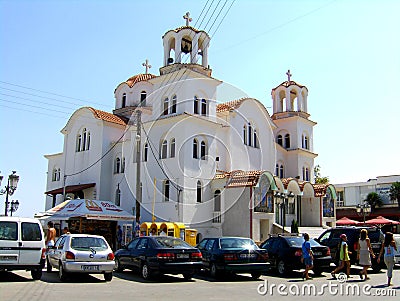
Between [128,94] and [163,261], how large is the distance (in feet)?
89.1

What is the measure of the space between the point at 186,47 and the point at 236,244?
1986 centimetres

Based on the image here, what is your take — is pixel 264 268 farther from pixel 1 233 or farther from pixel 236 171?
pixel 236 171

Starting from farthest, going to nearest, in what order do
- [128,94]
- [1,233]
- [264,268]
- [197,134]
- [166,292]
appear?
[128,94], [197,134], [264,268], [1,233], [166,292]

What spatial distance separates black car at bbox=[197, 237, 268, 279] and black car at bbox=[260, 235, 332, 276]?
1.51 meters

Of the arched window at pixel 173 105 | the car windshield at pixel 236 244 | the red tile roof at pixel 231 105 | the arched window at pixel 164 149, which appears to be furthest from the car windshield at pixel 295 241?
the red tile roof at pixel 231 105

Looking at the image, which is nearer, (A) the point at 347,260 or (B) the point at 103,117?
(A) the point at 347,260

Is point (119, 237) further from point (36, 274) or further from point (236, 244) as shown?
point (36, 274)

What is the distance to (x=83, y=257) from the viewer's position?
41.0ft

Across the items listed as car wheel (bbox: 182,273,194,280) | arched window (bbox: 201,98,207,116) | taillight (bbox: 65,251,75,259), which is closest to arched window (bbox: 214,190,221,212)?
arched window (bbox: 201,98,207,116)

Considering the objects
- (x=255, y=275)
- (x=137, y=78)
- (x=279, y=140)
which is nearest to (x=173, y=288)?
(x=255, y=275)

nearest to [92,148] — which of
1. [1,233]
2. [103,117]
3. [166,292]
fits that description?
[103,117]

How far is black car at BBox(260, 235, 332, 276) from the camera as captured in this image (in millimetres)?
15430

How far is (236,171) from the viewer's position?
1157 inches

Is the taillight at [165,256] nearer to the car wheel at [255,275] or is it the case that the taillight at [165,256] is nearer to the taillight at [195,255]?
the taillight at [195,255]
